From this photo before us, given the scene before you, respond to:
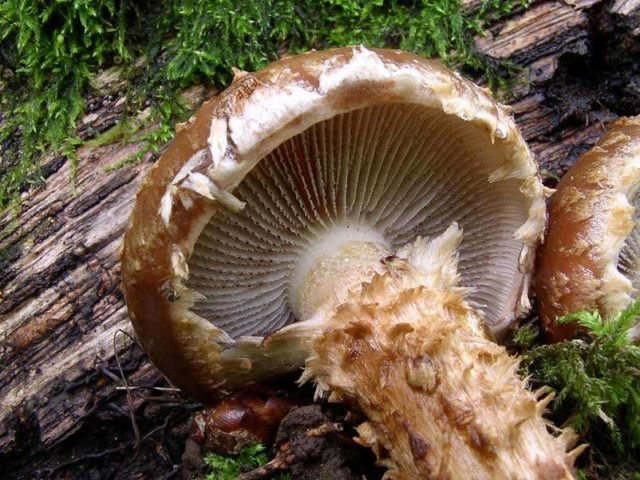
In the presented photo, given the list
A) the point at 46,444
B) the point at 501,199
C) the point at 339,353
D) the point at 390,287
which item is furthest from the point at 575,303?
the point at 46,444

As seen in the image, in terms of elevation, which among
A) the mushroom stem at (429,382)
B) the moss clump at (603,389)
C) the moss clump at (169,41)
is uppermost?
the moss clump at (169,41)

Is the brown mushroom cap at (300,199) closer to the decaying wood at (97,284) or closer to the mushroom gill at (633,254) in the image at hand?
the mushroom gill at (633,254)

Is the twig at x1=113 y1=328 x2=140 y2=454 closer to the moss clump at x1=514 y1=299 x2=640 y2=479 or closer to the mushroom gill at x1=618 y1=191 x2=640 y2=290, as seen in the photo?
the moss clump at x1=514 y1=299 x2=640 y2=479

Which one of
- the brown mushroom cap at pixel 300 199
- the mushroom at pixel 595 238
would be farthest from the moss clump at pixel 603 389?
the brown mushroom cap at pixel 300 199

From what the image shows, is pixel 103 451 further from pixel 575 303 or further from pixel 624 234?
pixel 624 234

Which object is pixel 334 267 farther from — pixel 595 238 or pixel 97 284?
pixel 97 284

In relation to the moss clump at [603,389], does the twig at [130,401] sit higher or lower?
higher
